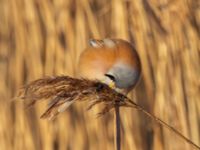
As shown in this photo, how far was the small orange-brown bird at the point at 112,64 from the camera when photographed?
869 mm

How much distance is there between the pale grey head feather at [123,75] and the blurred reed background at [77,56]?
708 millimetres

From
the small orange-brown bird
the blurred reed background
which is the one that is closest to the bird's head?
the small orange-brown bird

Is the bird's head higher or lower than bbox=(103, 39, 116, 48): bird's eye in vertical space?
lower

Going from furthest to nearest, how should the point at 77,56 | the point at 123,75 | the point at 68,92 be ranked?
the point at 77,56
the point at 123,75
the point at 68,92

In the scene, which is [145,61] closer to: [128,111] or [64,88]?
[128,111]

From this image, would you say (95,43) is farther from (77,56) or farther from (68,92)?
(77,56)

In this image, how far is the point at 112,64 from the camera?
889 millimetres

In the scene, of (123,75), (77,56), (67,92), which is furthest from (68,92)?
(77,56)

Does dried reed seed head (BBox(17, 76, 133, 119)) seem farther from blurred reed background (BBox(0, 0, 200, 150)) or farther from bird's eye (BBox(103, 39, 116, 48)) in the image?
blurred reed background (BBox(0, 0, 200, 150))

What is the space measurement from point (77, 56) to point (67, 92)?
0.85 metres

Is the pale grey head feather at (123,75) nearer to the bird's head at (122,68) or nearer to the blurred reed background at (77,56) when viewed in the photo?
the bird's head at (122,68)

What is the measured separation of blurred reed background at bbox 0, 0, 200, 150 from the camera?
1603mm

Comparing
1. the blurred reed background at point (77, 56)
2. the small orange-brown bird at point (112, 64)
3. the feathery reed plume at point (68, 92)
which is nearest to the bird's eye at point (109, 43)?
the small orange-brown bird at point (112, 64)

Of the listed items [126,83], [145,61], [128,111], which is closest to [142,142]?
[128,111]
